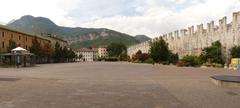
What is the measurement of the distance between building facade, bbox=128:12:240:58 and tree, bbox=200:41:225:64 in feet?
3.06

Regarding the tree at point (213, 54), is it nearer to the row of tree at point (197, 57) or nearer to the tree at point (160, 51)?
the row of tree at point (197, 57)

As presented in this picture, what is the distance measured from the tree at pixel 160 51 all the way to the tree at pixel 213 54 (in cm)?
1263

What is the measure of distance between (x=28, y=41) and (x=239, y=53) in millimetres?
58773

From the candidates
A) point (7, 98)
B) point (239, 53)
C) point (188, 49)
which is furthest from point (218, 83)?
point (188, 49)

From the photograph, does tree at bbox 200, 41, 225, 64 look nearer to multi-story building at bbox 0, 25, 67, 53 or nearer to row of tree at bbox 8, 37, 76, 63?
row of tree at bbox 8, 37, 76, 63

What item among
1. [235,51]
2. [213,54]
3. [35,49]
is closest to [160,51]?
[213,54]

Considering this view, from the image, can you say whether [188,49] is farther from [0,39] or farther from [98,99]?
[98,99]

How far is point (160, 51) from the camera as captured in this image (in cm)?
5928

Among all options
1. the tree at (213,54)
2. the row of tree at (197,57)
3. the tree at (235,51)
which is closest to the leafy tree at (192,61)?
the row of tree at (197,57)

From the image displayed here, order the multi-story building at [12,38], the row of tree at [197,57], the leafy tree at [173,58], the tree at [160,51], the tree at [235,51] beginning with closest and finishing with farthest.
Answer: the tree at [235,51], the row of tree at [197,57], the leafy tree at [173,58], the tree at [160,51], the multi-story building at [12,38]

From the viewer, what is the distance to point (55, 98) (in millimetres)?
10266

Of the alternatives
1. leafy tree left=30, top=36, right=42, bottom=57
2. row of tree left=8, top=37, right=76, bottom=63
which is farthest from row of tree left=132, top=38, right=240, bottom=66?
leafy tree left=30, top=36, right=42, bottom=57

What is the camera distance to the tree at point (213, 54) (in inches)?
1731

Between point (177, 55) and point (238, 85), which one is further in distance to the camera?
point (177, 55)
